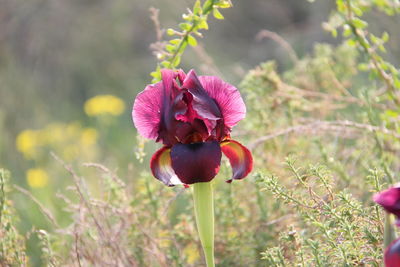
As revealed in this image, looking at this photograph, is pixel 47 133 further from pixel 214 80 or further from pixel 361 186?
pixel 214 80

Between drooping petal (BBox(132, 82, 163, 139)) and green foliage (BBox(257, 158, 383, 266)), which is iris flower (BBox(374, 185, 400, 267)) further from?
drooping petal (BBox(132, 82, 163, 139))

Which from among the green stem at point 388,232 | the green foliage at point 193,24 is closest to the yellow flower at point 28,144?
the green foliage at point 193,24

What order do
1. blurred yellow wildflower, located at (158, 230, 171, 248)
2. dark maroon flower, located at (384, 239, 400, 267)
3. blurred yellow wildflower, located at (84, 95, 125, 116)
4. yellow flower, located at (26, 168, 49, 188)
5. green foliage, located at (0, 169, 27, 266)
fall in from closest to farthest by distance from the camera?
dark maroon flower, located at (384, 239, 400, 267) < green foliage, located at (0, 169, 27, 266) < blurred yellow wildflower, located at (158, 230, 171, 248) < yellow flower, located at (26, 168, 49, 188) < blurred yellow wildflower, located at (84, 95, 125, 116)

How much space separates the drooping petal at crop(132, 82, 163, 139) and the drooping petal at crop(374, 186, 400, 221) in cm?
33

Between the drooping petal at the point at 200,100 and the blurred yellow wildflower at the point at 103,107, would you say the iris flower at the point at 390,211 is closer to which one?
the drooping petal at the point at 200,100

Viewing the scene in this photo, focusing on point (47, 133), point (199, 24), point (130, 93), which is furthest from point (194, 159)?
point (130, 93)

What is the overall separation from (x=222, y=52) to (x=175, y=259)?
3814 millimetres

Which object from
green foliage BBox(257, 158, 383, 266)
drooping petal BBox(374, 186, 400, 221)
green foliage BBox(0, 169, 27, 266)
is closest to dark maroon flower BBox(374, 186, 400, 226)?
drooping petal BBox(374, 186, 400, 221)

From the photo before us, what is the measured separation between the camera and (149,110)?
84 centimetres

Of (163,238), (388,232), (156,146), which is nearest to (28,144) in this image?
(156,146)

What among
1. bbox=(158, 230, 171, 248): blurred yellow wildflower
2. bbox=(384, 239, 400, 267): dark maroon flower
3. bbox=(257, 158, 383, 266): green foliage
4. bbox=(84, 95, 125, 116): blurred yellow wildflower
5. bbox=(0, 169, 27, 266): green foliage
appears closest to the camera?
bbox=(384, 239, 400, 267): dark maroon flower

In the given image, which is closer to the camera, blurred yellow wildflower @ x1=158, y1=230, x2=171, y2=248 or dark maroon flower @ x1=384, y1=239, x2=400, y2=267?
dark maroon flower @ x1=384, y1=239, x2=400, y2=267

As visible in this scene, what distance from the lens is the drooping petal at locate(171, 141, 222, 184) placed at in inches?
30.4

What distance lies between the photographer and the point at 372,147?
137 cm
